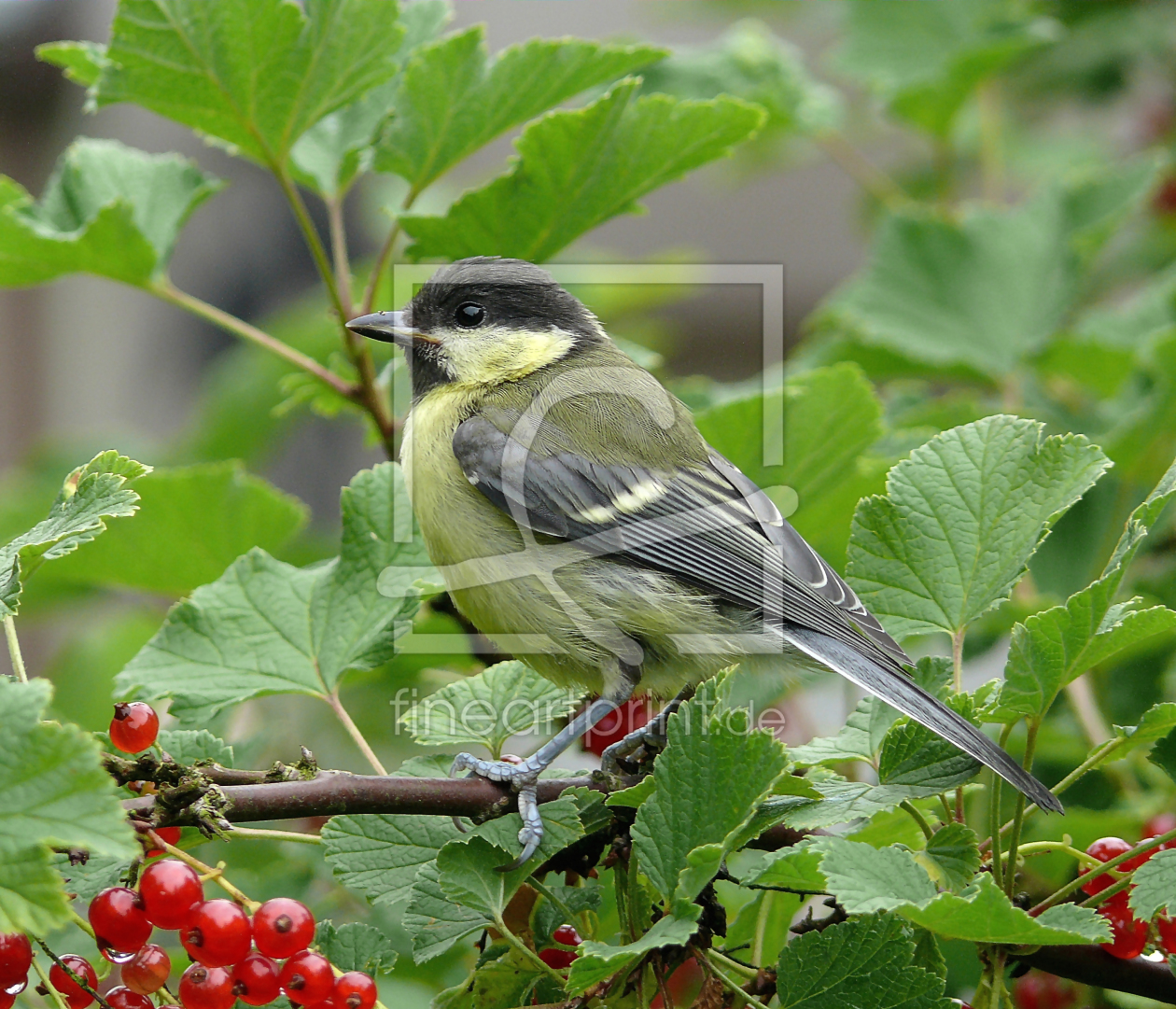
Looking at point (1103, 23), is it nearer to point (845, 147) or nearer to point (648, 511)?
point (845, 147)

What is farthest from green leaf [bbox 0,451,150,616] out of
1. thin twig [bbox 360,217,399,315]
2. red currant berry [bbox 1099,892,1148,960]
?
red currant berry [bbox 1099,892,1148,960]

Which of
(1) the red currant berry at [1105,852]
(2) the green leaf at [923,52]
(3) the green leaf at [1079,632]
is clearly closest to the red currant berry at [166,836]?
(3) the green leaf at [1079,632]

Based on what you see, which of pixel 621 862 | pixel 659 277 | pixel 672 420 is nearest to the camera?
pixel 621 862

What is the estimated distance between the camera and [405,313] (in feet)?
6.21

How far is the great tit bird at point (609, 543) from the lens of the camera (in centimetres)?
154

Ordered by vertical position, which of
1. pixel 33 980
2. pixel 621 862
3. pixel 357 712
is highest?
pixel 621 862

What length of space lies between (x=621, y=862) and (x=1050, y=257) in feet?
5.56

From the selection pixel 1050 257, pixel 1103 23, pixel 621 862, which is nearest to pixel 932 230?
pixel 1050 257

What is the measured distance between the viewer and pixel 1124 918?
1141 mm

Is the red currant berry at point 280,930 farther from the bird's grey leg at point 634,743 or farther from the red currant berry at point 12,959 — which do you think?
the bird's grey leg at point 634,743

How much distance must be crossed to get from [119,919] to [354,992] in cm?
20

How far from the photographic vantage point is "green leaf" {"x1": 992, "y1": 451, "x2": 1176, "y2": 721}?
39.5 inches

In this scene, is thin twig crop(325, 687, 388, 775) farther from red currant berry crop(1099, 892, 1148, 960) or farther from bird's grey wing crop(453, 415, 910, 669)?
red currant berry crop(1099, 892, 1148, 960)

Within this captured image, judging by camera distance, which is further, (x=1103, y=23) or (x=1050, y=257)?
(x=1103, y=23)
